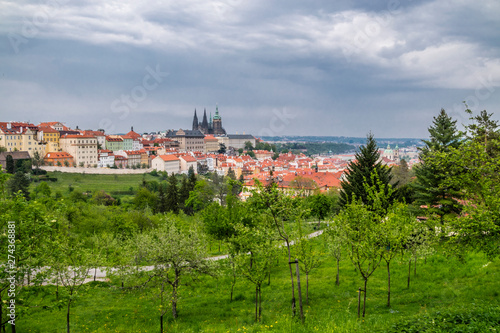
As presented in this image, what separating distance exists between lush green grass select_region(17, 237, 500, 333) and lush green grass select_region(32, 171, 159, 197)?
2682 inches

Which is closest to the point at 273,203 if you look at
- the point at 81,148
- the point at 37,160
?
the point at 37,160

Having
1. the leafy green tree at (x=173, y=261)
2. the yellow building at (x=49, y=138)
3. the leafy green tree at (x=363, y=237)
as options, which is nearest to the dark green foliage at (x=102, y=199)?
the leafy green tree at (x=173, y=261)

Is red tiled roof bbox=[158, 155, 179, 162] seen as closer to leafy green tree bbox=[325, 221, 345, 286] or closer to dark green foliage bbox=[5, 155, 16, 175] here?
dark green foliage bbox=[5, 155, 16, 175]

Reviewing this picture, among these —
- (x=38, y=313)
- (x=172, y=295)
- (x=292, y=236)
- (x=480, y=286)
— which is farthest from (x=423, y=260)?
(x=38, y=313)

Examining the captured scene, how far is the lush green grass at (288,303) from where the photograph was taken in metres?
11.5

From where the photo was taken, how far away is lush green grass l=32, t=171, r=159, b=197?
8444 cm

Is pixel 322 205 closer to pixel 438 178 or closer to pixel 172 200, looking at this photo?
pixel 438 178

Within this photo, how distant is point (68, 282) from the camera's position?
1327cm

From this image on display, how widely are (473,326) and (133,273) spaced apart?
473 inches

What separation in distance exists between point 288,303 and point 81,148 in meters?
119

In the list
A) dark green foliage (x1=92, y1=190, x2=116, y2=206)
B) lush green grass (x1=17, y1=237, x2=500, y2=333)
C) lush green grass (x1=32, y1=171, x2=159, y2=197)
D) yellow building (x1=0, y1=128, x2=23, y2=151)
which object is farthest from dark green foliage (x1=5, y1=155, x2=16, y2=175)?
lush green grass (x1=17, y1=237, x2=500, y2=333)

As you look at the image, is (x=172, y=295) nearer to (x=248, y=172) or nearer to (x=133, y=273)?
(x=133, y=273)

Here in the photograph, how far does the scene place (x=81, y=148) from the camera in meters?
118

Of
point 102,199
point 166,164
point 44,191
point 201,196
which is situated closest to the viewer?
point 201,196
